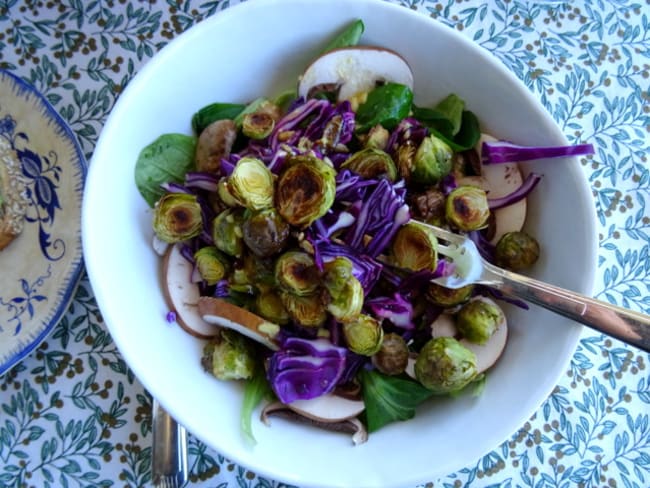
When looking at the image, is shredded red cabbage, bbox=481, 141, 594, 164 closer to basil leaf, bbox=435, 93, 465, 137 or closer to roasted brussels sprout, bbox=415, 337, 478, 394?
basil leaf, bbox=435, 93, 465, 137

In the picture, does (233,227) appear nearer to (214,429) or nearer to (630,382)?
(214,429)

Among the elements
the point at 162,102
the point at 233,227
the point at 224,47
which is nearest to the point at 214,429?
the point at 233,227

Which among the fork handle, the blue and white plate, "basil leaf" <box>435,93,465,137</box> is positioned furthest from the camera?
the blue and white plate

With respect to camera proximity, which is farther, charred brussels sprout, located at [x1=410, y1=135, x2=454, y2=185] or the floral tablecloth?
the floral tablecloth

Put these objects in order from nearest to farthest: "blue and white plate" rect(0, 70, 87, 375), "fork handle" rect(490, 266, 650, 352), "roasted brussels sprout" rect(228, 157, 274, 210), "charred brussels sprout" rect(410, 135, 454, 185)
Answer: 1. "fork handle" rect(490, 266, 650, 352)
2. "roasted brussels sprout" rect(228, 157, 274, 210)
3. "charred brussels sprout" rect(410, 135, 454, 185)
4. "blue and white plate" rect(0, 70, 87, 375)

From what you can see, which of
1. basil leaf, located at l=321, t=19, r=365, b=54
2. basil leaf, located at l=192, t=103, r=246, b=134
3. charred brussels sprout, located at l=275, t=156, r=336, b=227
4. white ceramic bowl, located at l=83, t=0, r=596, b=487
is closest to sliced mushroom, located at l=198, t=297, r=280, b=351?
white ceramic bowl, located at l=83, t=0, r=596, b=487

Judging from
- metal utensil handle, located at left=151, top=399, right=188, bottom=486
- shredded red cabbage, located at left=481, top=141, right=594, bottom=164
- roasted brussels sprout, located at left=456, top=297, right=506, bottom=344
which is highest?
shredded red cabbage, located at left=481, top=141, right=594, bottom=164

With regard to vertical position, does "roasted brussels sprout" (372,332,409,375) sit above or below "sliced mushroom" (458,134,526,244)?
below

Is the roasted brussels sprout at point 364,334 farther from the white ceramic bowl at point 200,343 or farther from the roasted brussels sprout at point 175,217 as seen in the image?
the roasted brussels sprout at point 175,217
